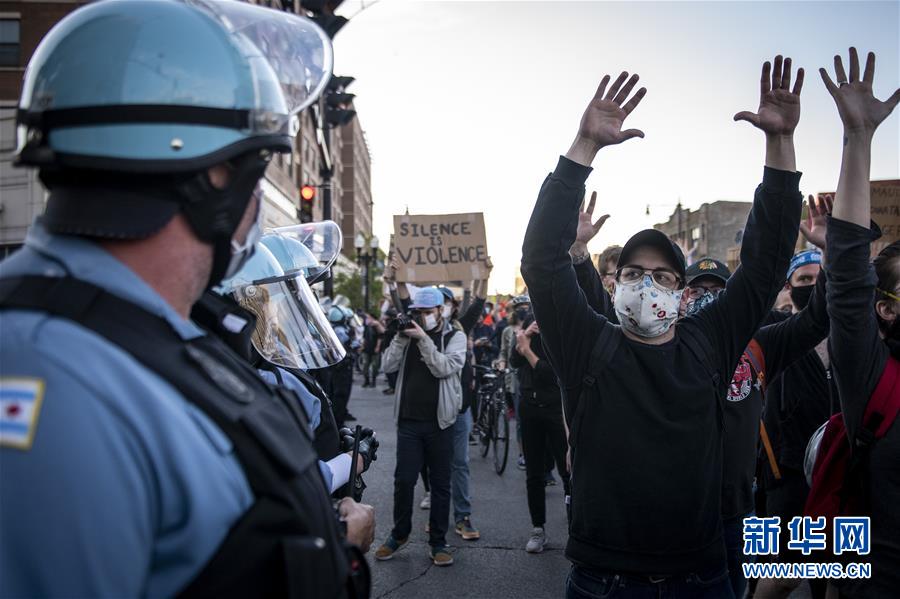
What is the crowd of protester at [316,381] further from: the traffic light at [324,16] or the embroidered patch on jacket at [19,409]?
the traffic light at [324,16]

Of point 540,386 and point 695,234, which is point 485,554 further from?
point 695,234

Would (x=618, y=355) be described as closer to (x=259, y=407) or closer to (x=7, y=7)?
(x=259, y=407)

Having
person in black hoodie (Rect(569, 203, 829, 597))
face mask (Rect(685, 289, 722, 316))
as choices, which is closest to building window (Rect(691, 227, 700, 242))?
face mask (Rect(685, 289, 722, 316))

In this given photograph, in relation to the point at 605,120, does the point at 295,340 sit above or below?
below

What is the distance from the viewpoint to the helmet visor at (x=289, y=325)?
292 centimetres

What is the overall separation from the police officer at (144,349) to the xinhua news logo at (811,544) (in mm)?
2088

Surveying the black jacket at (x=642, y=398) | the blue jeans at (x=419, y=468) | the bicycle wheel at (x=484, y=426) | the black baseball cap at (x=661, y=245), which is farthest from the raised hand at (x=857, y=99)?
the bicycle wheel at (x=484, y=426)

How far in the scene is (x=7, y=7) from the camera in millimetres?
22047

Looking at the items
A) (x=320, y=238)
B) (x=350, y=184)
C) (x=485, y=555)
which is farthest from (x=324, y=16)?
(x=350, y=184)

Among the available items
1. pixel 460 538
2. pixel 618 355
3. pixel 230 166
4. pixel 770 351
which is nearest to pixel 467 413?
pixel 460 538

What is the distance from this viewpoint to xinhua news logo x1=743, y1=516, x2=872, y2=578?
266 cm

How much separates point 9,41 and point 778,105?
25.3 m

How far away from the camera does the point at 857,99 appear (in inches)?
110

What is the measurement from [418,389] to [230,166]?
4824mm
